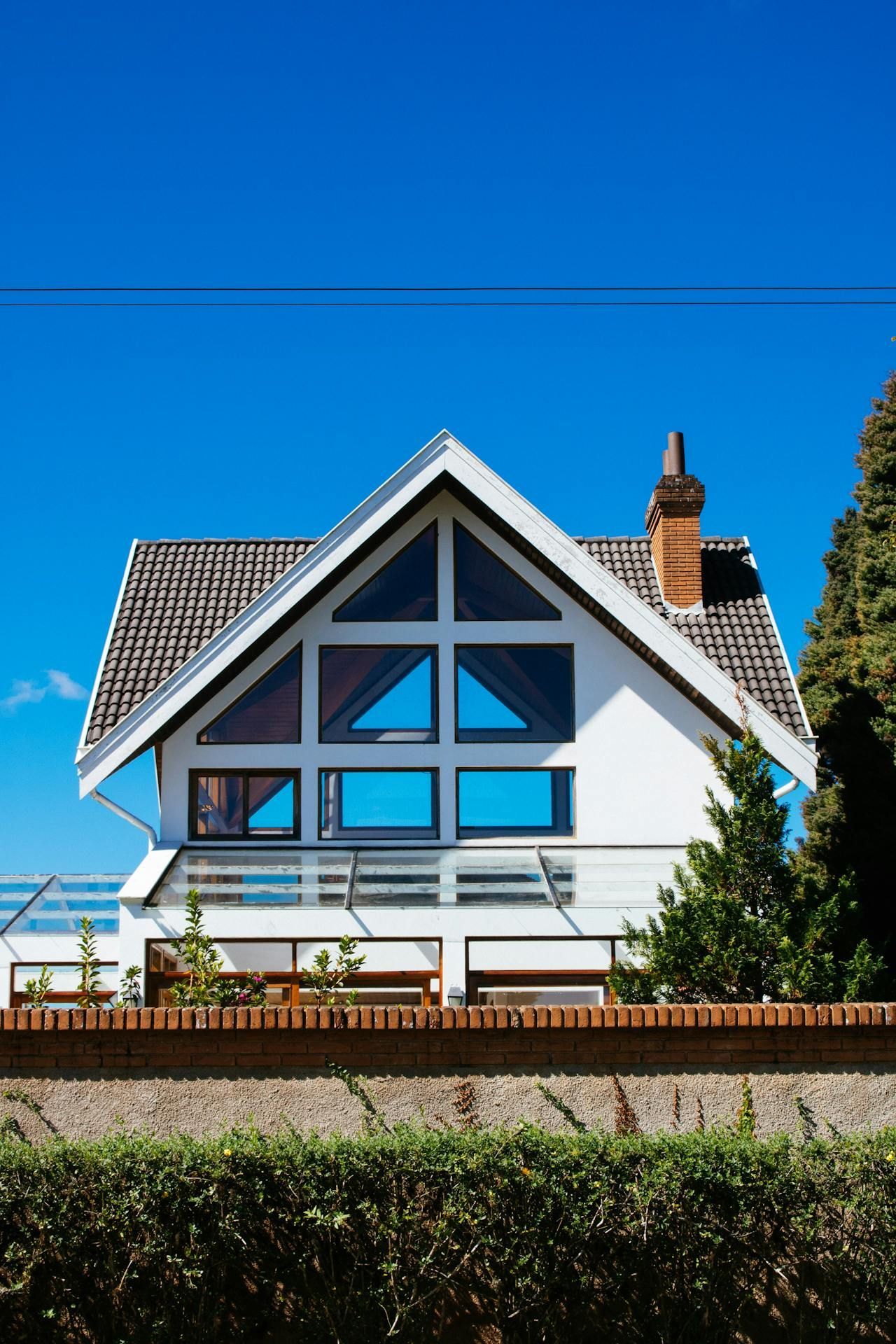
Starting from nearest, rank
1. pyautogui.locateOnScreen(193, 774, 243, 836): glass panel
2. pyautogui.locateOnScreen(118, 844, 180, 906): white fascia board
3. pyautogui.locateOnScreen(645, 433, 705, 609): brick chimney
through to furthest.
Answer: pyautogui.locateOnScreen(118, 844, 180, 906): white fascia board
pyautogui.locateOnScreen(193, 774, 243, 836): glass panel
pyautogui.locateOnScreen(645, 433, 705, 609): brick chimney

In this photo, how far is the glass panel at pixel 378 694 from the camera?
16.5 m

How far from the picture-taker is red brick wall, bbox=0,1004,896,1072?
27.0ft

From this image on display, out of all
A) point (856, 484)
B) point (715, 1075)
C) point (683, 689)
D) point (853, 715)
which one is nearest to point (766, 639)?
point (683, 689)

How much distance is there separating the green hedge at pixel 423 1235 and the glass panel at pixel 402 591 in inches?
386

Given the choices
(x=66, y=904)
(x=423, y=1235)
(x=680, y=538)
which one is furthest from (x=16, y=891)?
(x=423, y=1235)

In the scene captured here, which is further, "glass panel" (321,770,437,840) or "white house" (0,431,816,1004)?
"glass panel" (321,770,437,840)

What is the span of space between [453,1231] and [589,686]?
982cm

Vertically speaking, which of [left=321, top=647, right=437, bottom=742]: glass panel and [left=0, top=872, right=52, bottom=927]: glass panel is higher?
[left=321, top=647, right=437, bottom=742]: glass panel

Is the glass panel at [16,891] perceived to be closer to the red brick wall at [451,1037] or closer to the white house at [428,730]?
the white house at [428,730]

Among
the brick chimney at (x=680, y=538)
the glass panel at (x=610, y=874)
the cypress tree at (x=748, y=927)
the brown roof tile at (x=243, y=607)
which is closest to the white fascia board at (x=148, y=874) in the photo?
the brown roof tile at (x=243, y=607)

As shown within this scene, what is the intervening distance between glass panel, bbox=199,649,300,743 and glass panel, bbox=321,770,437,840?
2.74 feet

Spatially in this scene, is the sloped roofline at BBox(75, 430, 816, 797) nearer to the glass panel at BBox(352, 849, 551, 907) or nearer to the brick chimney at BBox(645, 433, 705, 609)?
the brick chimney at BBox(645, 433, 705, 609)

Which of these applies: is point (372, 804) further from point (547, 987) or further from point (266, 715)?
point (547, 987)

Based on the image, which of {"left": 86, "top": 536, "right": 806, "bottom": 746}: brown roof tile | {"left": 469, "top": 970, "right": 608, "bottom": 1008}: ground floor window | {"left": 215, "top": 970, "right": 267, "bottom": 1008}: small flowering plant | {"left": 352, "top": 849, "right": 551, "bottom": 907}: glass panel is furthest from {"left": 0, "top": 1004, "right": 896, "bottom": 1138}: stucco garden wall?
{"left": 86, "top": 536, "right": 806, "bottom": 746}: brown roof tile
